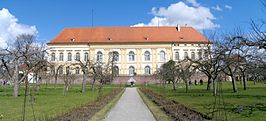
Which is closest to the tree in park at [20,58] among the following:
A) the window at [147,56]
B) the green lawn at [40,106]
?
the green lawn at [40,106]

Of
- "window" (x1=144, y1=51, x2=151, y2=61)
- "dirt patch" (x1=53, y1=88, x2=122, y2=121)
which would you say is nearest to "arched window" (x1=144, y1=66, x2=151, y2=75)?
"window" (x1=144, y1=51, x2=151, y2=61)

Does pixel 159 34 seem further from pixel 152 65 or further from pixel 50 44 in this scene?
pixel 50 44

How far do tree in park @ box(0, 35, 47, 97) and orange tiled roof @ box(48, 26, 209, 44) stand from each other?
47.2 meters

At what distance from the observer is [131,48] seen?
11094cm

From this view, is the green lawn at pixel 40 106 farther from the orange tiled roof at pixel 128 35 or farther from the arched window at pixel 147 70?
the orange tiled roof at pixel 128 35

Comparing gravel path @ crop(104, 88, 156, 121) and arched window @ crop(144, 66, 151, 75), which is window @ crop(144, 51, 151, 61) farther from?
gravel path @ crop(104, 88, 156, 121)

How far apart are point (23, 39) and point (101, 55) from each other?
5013 cm

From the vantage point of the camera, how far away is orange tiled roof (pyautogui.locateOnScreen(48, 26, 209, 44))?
110 meters

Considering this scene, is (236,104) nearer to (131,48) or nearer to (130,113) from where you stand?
(130,113)

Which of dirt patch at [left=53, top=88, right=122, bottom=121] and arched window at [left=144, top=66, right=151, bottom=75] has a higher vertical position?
arched window at [left=144, top=66, right=151, bottom=75]

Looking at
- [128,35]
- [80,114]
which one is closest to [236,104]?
[80,114]

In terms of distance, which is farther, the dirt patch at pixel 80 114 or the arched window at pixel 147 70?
the arched window at pixel 147 70

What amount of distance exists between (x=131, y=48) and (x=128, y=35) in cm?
460

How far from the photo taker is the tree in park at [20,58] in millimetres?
34719
